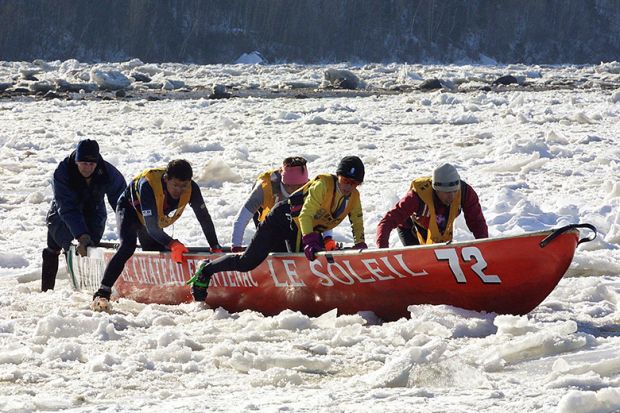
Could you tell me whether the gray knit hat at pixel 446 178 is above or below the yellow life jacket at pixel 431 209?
above

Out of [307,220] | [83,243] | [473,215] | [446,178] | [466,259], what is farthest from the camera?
[83,243]

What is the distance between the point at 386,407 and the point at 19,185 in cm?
987

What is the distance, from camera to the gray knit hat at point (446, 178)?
727cm

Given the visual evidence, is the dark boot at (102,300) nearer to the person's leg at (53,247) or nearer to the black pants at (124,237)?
the black pants at (124,237)

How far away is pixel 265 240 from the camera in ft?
24.9

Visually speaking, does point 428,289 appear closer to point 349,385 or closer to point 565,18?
point 349,385

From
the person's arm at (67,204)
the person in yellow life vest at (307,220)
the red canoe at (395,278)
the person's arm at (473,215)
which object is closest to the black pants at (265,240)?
the person in yellow life vest at (307,220)

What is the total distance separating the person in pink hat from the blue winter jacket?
1.04m

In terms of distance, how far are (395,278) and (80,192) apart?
2950mm

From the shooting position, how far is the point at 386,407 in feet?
16.2

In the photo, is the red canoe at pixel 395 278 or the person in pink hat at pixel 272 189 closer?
the red canoe at pixel 395 278

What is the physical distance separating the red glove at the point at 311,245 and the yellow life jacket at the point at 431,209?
0.87 meters

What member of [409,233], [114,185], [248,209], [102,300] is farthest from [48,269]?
[409,233]

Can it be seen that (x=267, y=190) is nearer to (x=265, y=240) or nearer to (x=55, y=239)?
(x=265, y=240)
